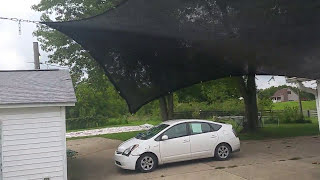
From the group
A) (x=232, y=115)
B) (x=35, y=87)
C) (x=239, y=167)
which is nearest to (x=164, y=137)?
(x=239, y=167)

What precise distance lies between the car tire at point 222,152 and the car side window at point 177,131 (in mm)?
1056

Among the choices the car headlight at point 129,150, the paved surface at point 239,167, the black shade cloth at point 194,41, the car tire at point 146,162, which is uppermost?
the black shade cloth at point 194,41

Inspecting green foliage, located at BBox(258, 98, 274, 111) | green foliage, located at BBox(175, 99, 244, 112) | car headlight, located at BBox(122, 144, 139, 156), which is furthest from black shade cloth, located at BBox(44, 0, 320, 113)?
green foliage, located at BBox(175, 99, 244, 112)

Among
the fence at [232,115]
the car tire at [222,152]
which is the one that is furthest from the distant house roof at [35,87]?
the fence at [232,115]

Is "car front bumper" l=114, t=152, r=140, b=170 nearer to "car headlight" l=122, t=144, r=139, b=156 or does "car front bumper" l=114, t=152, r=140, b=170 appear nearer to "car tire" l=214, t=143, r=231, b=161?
"car headlight" l=122, t=144, r=139, b=156

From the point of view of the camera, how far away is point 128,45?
197 inches

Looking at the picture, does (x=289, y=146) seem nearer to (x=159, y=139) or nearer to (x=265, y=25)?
(x=159, y=139)

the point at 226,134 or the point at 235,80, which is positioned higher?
the point at 235,80

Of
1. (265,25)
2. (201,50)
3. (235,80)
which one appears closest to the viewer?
(265,25)

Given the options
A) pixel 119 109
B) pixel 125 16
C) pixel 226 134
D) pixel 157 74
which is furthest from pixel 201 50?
pixel 119 109

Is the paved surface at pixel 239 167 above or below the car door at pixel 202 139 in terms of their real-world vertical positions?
below

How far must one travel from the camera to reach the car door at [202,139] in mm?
8320

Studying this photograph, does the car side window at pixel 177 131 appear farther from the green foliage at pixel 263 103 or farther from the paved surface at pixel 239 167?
the green foliage at pixel 263 103

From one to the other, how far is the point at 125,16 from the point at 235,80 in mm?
10754
